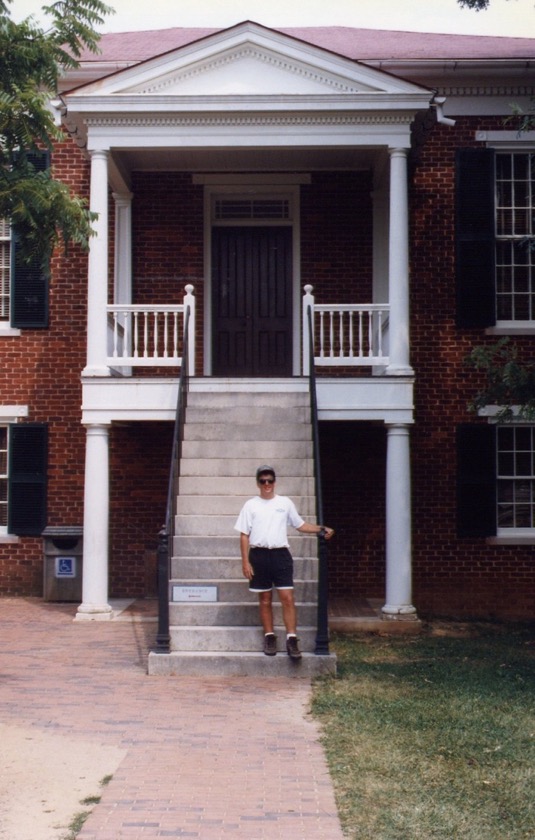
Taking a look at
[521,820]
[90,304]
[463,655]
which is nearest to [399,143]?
[90,304]

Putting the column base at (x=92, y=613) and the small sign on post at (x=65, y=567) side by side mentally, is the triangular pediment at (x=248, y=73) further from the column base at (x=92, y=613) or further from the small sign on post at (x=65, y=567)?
the column base at (x=92, y=613)

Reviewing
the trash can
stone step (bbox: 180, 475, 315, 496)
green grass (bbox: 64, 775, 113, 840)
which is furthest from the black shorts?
the trash can

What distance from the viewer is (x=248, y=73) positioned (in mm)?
12344

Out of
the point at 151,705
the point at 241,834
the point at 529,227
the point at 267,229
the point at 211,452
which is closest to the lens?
A: the point at 241,834

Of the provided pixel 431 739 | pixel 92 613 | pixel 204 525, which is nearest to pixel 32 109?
pixel 204 525

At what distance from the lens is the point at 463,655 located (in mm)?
10430

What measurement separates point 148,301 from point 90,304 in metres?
2.19

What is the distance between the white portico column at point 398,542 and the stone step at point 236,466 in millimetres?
1111

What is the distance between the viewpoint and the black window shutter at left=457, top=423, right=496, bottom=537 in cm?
1357

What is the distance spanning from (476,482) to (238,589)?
4.70m

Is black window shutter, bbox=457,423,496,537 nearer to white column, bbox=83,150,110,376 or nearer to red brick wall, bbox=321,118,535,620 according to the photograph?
red brick wall, bbox=321,118,535,620

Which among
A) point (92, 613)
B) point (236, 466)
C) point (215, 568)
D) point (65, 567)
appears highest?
point (236, 466)

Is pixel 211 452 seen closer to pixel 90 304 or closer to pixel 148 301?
pixel 90 304

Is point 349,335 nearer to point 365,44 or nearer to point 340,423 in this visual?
point 340,423
